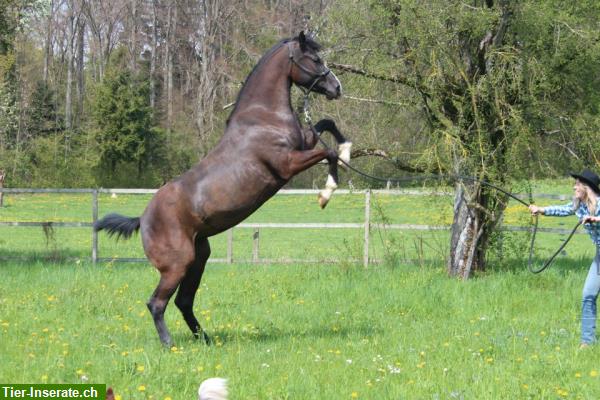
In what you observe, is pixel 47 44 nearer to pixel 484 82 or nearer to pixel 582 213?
pixel 484 82

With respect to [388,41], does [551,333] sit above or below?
below

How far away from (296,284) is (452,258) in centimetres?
276

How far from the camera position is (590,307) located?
25.6 feet

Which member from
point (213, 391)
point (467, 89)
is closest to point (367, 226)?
point (467, 89)

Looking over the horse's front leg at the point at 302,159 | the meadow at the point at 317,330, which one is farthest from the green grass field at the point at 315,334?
the horse's front leg at the point at 302,159

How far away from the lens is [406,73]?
12180 mm

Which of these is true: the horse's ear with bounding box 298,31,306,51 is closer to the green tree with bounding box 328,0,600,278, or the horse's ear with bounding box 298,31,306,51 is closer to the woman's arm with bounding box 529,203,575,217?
the woman's arm with bounding box 529,203,575,217

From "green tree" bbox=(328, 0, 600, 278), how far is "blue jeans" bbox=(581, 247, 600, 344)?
11.7 ft

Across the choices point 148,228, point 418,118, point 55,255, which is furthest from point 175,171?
point 148,228

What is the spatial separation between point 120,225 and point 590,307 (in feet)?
16.6

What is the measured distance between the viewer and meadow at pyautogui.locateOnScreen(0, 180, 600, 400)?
20.2 ft

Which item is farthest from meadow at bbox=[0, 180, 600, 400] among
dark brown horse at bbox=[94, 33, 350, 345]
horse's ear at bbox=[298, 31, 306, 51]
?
horse's ear at bbox=[298, 31, 306, 51]

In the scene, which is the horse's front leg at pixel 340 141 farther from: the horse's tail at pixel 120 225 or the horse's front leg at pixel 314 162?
the horse's tail at pixel 120 225

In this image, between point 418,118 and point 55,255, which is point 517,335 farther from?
point 55,255
